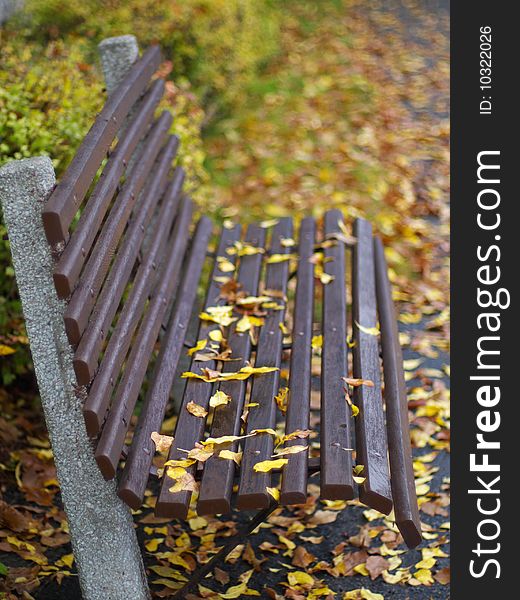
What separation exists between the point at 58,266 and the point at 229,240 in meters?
1.50

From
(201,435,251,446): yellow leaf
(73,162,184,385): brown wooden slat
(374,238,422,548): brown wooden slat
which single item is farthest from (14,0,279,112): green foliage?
(201,435,251,446): yellow leaf

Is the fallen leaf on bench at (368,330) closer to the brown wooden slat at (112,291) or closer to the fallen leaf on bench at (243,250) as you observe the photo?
the fallen leaf on bench at (243,250)

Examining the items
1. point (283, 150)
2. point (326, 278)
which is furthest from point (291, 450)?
point (283, 150)

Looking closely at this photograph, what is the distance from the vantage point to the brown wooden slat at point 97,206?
2115mm

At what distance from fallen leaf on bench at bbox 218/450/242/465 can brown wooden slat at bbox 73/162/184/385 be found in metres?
0.40

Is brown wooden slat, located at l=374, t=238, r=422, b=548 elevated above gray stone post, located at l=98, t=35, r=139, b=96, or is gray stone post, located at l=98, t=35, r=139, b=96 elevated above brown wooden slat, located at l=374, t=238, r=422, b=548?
gray stone post, located at l=98, t=35, r=139, b=96

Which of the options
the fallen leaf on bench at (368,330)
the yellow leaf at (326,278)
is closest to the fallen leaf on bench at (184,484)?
the fallen leaf on bench at (368,330)

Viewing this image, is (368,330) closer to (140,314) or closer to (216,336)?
(216,336)

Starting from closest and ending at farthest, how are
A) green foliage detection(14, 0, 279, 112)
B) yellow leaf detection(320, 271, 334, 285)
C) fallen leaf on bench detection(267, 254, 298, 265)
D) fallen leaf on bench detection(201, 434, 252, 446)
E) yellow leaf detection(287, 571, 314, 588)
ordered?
fallen leaf on bench detection(201, 434, 252, 446), yellow leaf detection(287, 571, 314, 588), yellow leaf detection(320, 271, 334, 285), fallen leaf on bench detection(267, 254, 298, 265), green foliage detection(14, 0, 279, 112)

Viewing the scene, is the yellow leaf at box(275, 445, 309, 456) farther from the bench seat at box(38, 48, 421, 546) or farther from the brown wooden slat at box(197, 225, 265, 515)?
the brown wooden slat at box(197, 225, 265, 515)

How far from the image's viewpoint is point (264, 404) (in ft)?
8.23

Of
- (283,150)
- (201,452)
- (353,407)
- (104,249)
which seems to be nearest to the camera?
(201,452)

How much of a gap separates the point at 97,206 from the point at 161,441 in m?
0.67

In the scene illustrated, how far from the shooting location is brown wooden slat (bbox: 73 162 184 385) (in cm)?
217
